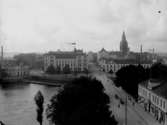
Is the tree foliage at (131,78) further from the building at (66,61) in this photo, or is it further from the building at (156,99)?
the building at (66,61)

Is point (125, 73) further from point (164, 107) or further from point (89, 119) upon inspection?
point (89, 119)

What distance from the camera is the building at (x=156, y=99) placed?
21625mm

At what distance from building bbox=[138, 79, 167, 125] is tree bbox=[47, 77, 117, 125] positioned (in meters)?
5.80

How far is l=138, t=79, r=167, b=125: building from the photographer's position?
21.6 meters

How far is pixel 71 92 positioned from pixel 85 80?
6.39 m

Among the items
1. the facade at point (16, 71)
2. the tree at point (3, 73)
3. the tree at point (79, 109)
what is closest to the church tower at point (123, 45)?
the facade at point (16, 71)

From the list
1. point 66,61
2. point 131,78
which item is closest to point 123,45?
point 66,61

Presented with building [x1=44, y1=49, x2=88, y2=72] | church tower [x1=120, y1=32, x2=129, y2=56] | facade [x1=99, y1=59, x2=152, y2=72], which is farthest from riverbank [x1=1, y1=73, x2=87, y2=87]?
church tower [x1=120, y1=32, x2=129, y2=56]

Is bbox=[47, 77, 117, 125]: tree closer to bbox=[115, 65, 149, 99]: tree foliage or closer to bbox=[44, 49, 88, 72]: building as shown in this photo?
bbox=[115, 65, 149, 99]: tree foliage

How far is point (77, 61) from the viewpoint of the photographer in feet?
274

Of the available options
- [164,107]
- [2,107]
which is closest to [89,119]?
[164,107]

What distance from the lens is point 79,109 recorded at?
58.1 ft

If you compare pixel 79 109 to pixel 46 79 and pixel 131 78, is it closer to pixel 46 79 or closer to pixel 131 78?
pixel 131 78

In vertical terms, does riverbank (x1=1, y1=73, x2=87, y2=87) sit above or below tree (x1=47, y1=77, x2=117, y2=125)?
below
